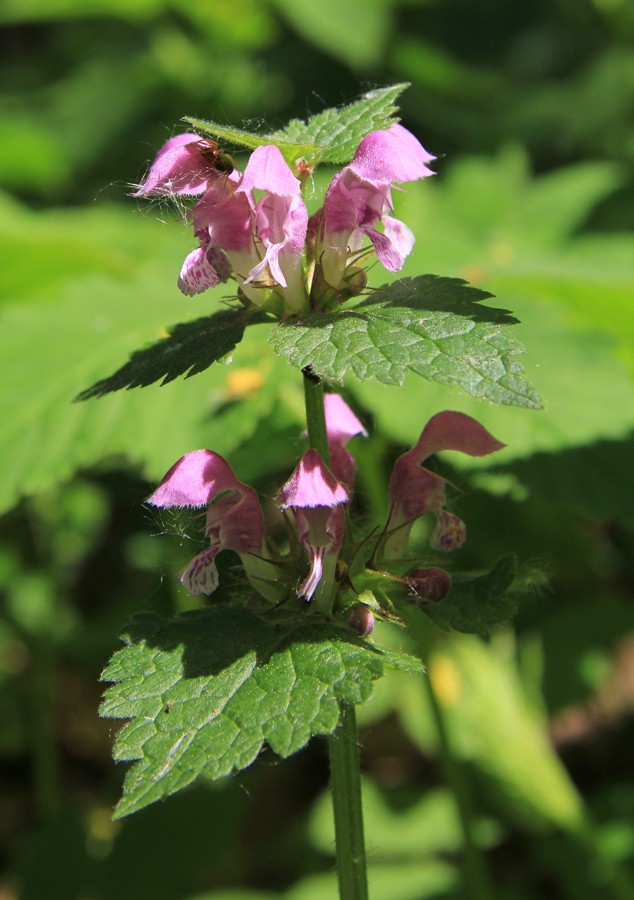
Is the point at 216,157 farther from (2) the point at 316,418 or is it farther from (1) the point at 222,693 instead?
(1) the point at 222,693

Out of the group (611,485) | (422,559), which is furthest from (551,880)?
(422,559)

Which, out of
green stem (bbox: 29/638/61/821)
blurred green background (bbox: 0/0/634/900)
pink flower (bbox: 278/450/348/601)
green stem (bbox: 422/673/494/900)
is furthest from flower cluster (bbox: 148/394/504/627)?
green stem (bbox: 29/638/61/821)

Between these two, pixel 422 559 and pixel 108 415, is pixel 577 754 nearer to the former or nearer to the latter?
pixel 108 415

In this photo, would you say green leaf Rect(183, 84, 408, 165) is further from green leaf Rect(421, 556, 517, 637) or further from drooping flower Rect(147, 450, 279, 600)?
green leaf Rect(421, 556, 517, 637)

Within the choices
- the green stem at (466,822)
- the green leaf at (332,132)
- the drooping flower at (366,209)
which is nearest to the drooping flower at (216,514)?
the drooping flower at (366,209)

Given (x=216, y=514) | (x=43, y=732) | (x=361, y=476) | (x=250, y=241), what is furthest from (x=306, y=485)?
(x=43, y=732)

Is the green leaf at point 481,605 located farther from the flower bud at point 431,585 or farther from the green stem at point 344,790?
the green stem at point 344,790
